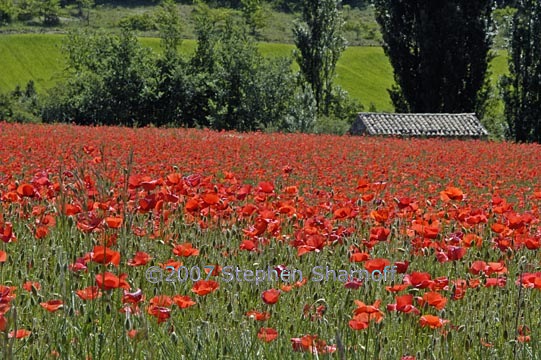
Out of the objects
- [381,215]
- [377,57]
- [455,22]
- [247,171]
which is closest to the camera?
[381,215]

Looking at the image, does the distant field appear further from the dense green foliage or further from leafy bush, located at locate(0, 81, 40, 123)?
the dense green foliage

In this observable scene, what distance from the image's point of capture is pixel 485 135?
28422 millimetres

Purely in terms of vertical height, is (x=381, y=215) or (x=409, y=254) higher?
(x=381, y=215)

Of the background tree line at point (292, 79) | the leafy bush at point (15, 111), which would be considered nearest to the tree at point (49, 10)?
the leafy bush at point (15, 111)

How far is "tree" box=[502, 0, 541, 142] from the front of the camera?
96.2ft

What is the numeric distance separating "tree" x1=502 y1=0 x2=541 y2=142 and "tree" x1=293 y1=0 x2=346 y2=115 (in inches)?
390

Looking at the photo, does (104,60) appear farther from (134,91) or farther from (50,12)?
(50,12)

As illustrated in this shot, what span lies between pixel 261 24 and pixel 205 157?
9752cm

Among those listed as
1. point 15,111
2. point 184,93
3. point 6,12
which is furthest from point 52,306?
point 6,12

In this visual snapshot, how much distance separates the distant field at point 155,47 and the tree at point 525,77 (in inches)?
1318

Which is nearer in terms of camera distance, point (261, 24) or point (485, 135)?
point (485, 135)

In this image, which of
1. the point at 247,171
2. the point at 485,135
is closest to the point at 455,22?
the point at 485,135

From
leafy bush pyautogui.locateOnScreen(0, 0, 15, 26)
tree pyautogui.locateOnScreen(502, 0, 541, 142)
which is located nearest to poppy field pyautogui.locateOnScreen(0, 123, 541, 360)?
tree pyautogui.locateOnScreen(502, 0, 541, 142)

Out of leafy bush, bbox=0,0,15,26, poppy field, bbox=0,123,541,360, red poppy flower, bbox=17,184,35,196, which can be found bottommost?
poppy field, bbox=0,123,541,360
